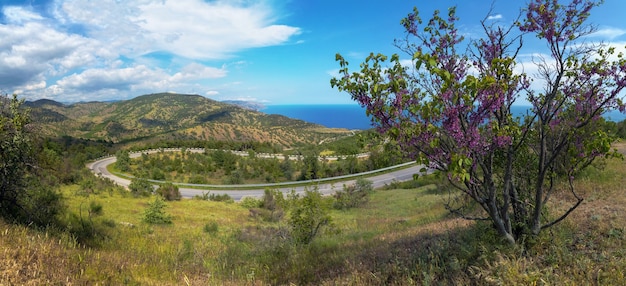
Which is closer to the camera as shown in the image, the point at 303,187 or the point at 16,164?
the point at 16,164

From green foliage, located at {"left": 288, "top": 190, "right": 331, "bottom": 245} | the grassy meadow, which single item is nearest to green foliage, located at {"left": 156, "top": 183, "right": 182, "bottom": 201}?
green foliage, located at {"left": 288, "top": 190, "right": 331, "bottom": 245}

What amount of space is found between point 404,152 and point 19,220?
31.6ft

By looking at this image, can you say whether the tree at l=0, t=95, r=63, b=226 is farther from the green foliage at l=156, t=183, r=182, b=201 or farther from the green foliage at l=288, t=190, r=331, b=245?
the green foliage at l=156, t=183, r=182, b=201

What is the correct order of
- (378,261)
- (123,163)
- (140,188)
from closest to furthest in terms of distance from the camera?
1. (378,261)
2. (140,188)
3. (123,163)

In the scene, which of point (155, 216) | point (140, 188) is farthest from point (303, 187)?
point (155, 216)

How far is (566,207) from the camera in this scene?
779 centimetres

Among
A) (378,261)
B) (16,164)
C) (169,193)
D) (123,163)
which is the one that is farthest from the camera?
(123,163)

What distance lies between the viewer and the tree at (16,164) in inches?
299

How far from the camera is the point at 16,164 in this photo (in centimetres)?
786

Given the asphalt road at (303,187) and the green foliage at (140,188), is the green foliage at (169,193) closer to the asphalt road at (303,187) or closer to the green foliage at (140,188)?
the green foliage at (140,188)

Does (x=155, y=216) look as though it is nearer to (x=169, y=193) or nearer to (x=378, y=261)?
(x=378, y=261)

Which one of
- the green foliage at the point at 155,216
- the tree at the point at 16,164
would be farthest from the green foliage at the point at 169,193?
the tree at the point at 16,164

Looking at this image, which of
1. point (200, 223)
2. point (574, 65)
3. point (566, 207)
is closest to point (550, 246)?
point (574, 65)

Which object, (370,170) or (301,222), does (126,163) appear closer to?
(370,170)
